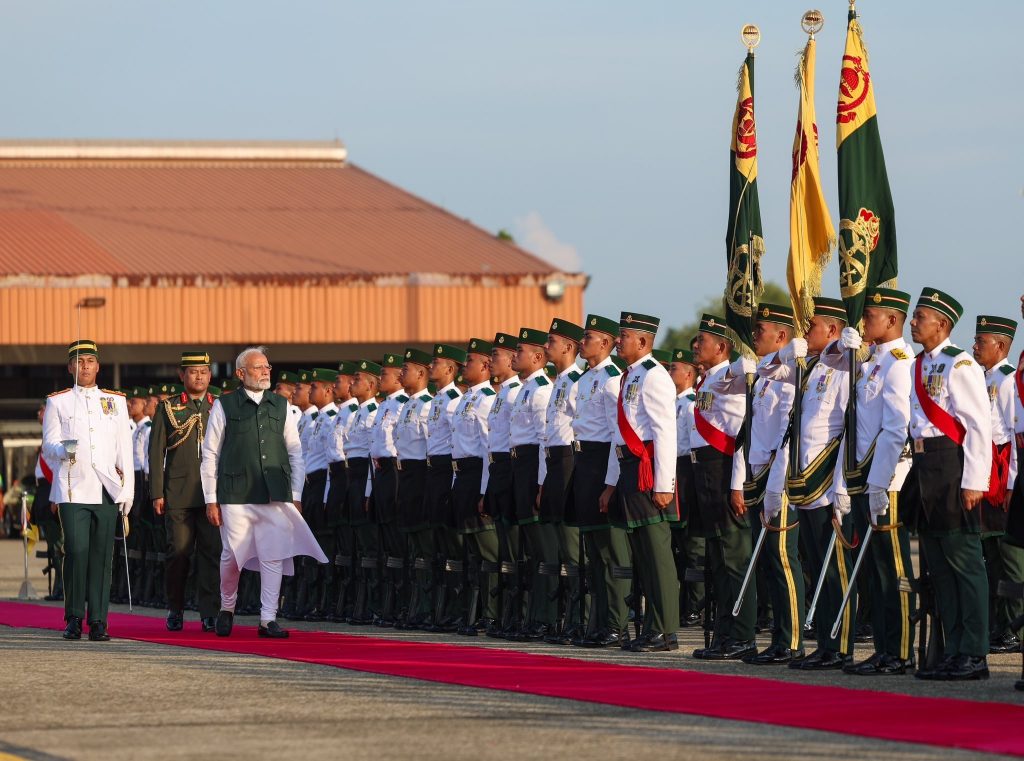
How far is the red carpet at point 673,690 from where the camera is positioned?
7.77 m

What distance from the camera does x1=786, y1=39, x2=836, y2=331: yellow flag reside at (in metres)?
12.4

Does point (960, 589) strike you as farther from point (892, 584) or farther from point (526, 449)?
point (526, 449)

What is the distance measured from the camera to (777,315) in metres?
11.3

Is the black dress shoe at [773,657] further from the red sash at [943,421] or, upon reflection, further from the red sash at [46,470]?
the red sash at [46,470]

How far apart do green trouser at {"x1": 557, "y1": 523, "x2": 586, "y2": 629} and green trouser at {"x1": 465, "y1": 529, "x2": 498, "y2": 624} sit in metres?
0.84

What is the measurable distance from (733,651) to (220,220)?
3102cm

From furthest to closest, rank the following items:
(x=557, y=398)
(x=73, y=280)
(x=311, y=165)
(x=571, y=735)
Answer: (x=311, y=165)
(x=73, y=280)
(x=557, y=398)
(x=571, y=735)

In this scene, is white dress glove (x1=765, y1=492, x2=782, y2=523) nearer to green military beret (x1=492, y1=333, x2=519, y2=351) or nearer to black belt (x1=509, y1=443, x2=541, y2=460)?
black belt (x1=509, y1=443, x2=541, y2=460)

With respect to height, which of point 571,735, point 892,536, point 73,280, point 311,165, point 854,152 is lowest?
point 571,735

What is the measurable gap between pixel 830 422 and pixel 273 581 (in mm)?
4348

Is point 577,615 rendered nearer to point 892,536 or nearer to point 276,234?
point 892,536

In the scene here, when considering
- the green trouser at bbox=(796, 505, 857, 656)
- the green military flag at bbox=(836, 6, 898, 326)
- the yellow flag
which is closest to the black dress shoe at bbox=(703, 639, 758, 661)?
the green trouser at bbox=(796, 505, 857, 656)

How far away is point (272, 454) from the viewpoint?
13227mm

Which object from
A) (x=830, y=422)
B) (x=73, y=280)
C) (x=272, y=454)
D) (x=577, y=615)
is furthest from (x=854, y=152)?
(x=73, y=280)
